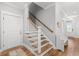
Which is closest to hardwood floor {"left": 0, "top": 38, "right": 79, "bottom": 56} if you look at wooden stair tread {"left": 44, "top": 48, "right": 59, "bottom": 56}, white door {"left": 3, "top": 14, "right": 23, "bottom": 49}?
wooden stair tread {"left": 44, "top": 48, "right": 59, "bottom": 56}

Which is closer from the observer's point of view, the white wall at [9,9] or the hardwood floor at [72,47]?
the white wall at [9,9]

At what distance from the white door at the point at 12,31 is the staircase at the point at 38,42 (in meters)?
0.17

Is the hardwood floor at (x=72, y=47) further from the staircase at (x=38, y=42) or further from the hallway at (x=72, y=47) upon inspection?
the staircase at (x=38, y=42)

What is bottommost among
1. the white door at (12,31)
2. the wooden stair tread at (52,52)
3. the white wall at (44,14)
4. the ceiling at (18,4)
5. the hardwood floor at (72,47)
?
the wooden stair tread at (52,52)

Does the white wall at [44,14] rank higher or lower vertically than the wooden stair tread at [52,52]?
higher

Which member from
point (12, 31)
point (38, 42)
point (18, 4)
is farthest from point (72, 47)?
point (18, 4)

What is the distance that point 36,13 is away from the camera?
76.6 inches

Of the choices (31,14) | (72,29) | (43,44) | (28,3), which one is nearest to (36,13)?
(31,14)

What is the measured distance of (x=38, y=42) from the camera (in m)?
1.96

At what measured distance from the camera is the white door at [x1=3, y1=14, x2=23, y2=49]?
73.5 inches

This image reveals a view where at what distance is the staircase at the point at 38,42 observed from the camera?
1.94 m

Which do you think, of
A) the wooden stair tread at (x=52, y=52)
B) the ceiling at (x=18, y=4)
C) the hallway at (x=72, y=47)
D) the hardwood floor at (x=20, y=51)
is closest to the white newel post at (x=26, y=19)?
the ceiling at (x=18, y=4)

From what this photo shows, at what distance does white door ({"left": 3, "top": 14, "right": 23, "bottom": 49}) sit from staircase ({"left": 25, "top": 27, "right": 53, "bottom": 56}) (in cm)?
17

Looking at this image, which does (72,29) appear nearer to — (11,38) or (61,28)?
(61,28)
